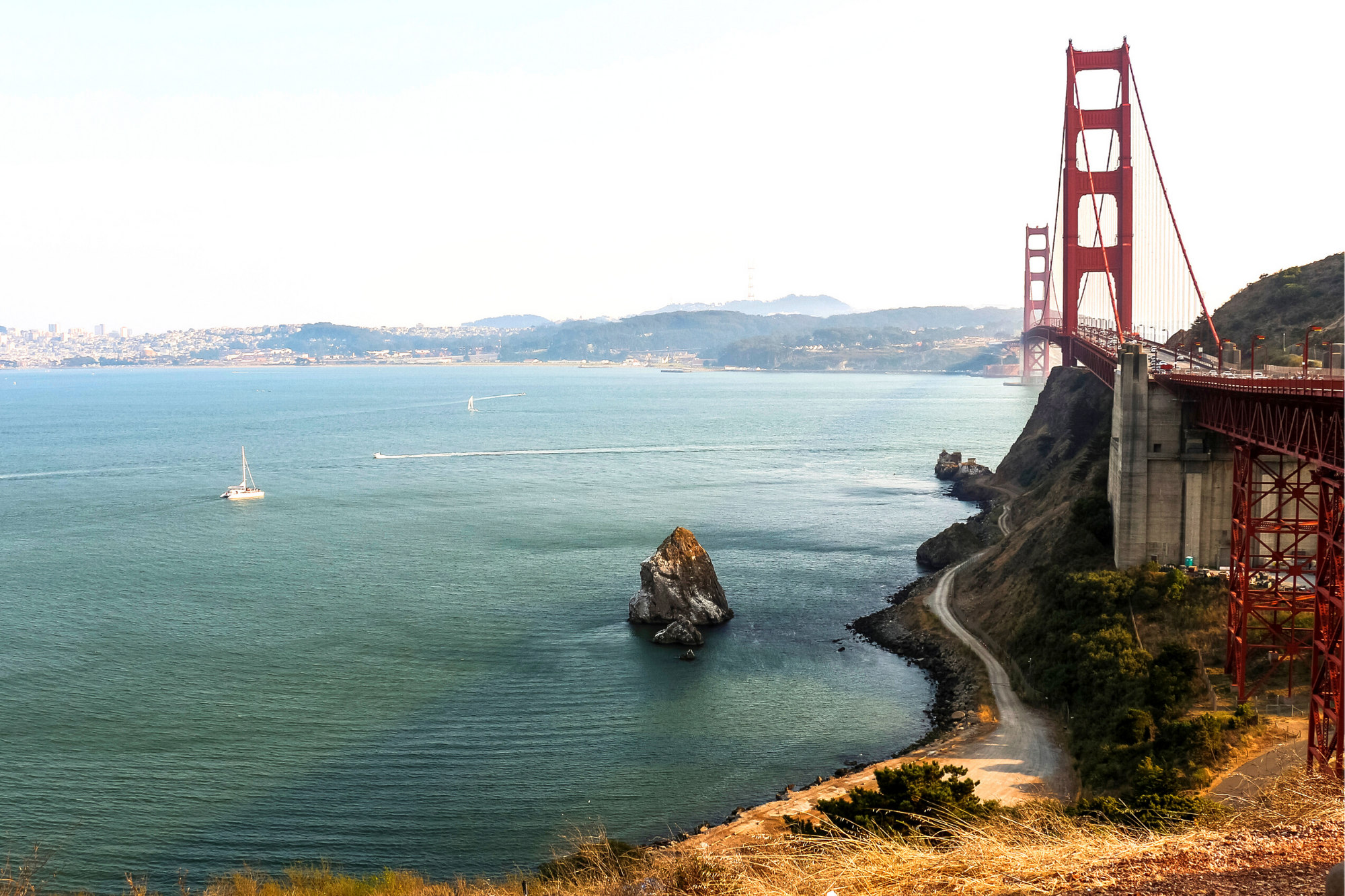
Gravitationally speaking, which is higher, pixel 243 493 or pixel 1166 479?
pixel 1166 479

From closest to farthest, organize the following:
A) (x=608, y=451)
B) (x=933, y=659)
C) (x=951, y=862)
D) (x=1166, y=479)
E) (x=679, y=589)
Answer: (x=951, y=862), (x=1166, y=479), (x=933, y=659), (x=679, y=589), (x=608, y=451)

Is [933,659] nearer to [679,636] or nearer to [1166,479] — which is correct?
[679,636]

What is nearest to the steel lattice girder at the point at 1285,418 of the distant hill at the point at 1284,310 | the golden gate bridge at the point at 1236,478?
the golden gate bridge at the point at 1236,478

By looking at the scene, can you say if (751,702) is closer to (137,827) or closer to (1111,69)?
(137,827)

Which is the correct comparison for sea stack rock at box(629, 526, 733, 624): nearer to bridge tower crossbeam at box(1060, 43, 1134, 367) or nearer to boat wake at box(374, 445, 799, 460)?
bridge tower crossbeam at box(1060, 43, 1134, 367)

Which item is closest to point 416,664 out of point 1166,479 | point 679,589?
point 679,589

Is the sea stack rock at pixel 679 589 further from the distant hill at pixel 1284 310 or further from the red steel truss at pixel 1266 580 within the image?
→ the distant hill at pixel 1284 310

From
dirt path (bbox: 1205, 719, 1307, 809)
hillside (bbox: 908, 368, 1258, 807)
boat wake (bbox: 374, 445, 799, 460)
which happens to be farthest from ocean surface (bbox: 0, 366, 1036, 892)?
boat wake (bbox: 374, 445, 799, 460)

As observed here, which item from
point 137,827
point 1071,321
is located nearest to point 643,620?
point 137,827
